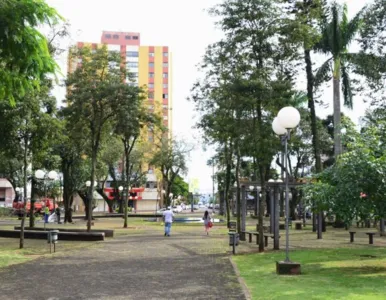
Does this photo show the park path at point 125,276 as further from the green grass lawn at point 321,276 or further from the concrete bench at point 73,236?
the concrete bench at point 73,236

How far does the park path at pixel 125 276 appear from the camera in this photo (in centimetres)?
951

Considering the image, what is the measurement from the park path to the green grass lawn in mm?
564

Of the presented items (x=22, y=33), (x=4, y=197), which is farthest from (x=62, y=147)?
(x=4, y=197)

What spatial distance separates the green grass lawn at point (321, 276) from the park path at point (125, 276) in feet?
1.85

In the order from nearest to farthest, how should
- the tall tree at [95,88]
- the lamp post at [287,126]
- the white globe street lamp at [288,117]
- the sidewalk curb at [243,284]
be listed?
the sidewalk curb at [243,284] → the lamp post at [287,126] → the white globe street lamp at [288,117] → the tall tree at [95,88]

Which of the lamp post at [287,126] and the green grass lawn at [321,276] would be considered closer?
the green grass lawn at [321,276]

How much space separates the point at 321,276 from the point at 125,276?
15.2ft

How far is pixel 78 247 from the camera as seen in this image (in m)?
19.2

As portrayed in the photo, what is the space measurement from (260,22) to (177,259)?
32.5ft

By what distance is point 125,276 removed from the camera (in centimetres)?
1174

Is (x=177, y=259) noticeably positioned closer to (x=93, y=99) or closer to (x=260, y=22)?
(x=260, y=22)

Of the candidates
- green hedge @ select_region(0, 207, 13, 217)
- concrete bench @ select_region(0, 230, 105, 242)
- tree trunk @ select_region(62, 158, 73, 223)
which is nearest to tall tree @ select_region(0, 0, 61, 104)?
concrete bench @ select_region(0, 230, 105, 242)

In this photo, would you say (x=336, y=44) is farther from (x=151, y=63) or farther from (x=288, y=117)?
(x=151, y=63)

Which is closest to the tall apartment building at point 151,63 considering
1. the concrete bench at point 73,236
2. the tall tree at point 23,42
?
the concrete bench at point 73,236
